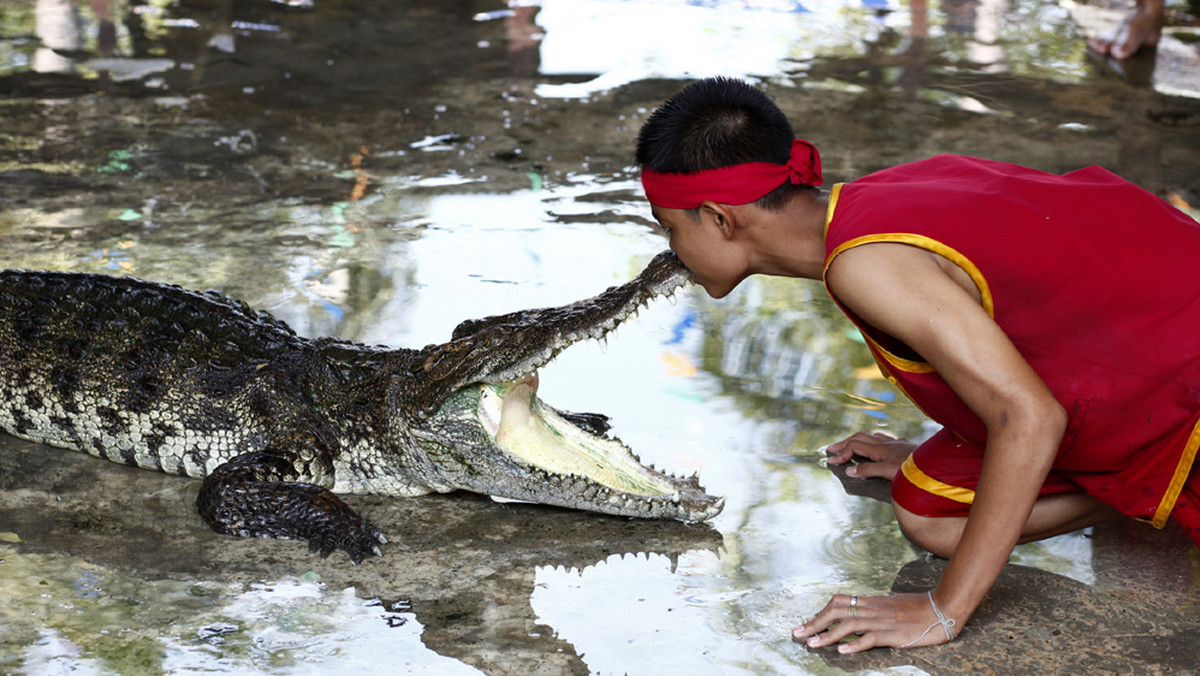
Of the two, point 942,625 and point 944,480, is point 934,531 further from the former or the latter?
point 942,625

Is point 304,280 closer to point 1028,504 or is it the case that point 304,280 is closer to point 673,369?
point 673,369

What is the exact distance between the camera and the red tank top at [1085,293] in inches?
95.9

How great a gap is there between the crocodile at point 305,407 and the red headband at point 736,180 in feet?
1.17

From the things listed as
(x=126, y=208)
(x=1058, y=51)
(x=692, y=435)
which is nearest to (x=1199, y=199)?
(x=1058, y=51)

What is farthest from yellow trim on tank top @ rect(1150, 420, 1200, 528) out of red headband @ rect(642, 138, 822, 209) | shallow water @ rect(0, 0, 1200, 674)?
red headband @ rect(642, 138, 822, 209)

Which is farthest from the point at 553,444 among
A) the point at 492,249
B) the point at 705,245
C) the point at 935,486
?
the point at 492,249

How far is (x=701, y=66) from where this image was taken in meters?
7.30

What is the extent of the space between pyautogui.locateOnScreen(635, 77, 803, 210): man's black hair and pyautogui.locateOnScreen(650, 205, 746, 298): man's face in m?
0.13

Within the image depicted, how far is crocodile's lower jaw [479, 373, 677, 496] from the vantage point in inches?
123

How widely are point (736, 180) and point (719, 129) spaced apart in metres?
0.11

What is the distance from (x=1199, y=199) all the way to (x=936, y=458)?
330 centimetres

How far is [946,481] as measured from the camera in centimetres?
288

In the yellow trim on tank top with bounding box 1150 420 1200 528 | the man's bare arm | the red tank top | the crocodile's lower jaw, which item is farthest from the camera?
the crocodile's lower jaw

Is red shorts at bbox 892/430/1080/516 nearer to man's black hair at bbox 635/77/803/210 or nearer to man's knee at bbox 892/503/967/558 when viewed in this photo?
man's knee at bbox 892/503/967/558
